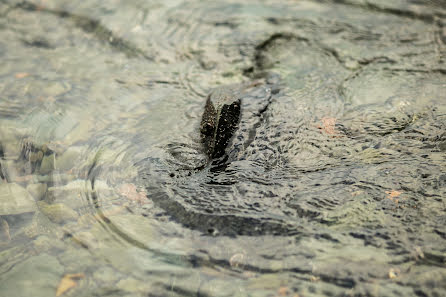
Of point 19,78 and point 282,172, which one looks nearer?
point 282,172

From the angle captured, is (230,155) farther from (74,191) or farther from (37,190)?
(37,190)

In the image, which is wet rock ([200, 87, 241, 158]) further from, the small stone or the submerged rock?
the small stone

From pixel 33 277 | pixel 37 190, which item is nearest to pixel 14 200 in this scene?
pixel 37 190

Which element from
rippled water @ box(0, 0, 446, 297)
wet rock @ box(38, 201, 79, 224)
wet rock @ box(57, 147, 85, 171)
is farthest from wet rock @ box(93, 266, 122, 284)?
wet rock @ box(57, 147, 85, 171)

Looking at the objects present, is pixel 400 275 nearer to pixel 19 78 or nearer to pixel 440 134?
pixel 440 134

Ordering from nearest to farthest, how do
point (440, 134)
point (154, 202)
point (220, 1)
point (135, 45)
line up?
point (154, 202), point (440, 134), point (135, 45), point (220, 1)

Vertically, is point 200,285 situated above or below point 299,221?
below

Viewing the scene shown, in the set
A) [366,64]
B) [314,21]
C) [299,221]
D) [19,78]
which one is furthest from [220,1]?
[299,221]
